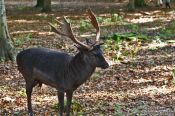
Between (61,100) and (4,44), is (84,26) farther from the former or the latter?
(61,100)

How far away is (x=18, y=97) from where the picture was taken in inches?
430

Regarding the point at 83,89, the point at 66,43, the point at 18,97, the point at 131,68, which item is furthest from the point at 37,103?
the point at 66,43

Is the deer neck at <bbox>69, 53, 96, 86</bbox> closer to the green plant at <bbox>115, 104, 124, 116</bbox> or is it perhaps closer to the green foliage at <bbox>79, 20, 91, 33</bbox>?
the green plant at <bbox>115, 104, 124, 116</bbox>

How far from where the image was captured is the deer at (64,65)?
7.74 metres

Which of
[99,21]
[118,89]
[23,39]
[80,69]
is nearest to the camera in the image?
[80,69]

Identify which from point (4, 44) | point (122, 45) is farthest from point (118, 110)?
point (122, 45)

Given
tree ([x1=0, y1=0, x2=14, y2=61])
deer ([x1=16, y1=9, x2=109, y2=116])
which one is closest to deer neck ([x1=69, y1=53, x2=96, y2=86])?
deer ([x1=16, y1=9, x2=109, y2=116])

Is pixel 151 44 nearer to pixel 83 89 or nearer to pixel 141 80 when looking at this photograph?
pixel 141 80

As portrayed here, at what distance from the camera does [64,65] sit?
321 inches

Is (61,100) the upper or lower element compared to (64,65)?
lower

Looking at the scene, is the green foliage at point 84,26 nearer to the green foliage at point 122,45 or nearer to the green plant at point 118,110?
the green foliage at point 122,45

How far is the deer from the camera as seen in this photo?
774 centimetres

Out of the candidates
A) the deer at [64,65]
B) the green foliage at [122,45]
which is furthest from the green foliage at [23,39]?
the deer at [64,65]

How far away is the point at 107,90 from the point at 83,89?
1.81 ft
